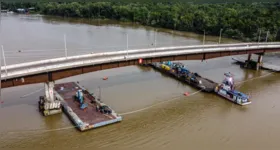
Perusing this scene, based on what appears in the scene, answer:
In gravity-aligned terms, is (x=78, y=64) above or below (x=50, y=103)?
above

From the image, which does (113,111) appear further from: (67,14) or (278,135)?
(67,14)

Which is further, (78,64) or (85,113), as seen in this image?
(78,64)

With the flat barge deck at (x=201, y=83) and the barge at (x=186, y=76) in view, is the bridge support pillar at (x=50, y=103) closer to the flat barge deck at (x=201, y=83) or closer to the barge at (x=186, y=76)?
the flat barge deck at (x=201, y=83)

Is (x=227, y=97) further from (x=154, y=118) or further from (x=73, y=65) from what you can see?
(x=73, y=65)

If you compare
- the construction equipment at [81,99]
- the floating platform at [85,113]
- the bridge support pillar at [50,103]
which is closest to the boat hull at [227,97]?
the floating platform at [85,113]

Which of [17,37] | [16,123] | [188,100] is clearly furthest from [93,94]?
[17,37]

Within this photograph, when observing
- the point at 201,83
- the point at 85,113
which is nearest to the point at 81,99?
the point at 85,113
